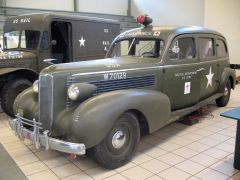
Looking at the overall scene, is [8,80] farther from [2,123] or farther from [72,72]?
[72,72]

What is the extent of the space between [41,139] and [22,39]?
3596 millimetres

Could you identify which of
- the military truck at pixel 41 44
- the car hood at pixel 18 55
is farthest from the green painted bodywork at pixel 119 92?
the car hood at pixel 18 55

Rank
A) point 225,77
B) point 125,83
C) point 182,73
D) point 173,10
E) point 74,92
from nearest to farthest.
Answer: point 74,92, point 125,83, point 182,73, point 225,77, point 173,10

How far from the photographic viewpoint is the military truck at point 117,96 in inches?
106

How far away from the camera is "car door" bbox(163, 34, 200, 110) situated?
3824 mm

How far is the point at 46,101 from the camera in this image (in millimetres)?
2881

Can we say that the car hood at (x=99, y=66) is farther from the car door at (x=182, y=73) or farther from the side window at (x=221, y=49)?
the side window at (x=221, y=49)

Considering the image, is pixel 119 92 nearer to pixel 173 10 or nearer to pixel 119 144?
pixel 119 144

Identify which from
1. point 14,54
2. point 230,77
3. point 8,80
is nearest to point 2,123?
point 8,80

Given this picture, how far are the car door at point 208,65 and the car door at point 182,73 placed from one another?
7.5 inches

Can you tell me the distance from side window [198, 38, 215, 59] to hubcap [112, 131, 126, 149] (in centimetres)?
222

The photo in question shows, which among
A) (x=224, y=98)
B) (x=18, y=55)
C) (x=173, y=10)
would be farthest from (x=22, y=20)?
(x=173, y=10)

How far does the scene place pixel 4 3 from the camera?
8016mm

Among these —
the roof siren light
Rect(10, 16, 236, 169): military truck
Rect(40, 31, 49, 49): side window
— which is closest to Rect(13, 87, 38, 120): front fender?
Rect(10, 16, 236, 169): military truck
